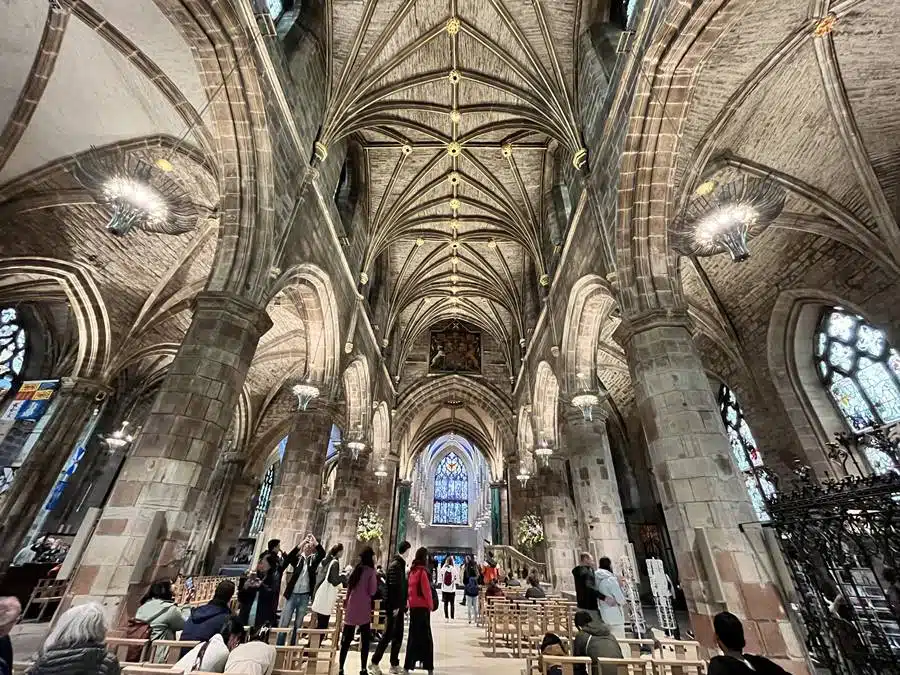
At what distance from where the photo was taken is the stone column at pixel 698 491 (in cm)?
415

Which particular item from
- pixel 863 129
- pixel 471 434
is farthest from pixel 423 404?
pixel 863 129

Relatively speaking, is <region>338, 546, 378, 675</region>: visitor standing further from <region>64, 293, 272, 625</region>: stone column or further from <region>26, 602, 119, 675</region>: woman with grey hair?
<region>26, 602, 119, 675</region>: woman with grey hair

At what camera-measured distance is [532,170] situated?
13.7m

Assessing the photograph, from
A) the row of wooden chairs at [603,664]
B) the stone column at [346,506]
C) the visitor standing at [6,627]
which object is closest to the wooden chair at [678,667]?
the row of wooden chairs at [603,664]

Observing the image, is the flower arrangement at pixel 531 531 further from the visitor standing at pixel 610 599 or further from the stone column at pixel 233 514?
the stone column at pixel 233 514

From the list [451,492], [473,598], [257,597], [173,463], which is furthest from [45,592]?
[451,492]

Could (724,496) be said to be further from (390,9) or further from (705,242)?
(390,9)

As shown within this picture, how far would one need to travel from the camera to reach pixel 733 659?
220cm

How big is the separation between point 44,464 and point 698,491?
1411cm

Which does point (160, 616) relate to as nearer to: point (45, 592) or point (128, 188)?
point (128, 188)

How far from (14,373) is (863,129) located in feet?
74.0

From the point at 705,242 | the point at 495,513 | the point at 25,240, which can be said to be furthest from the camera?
the point at 495,513

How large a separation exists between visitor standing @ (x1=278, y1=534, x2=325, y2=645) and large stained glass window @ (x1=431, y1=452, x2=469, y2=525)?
95.0ft

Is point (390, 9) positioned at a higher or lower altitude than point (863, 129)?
higher
